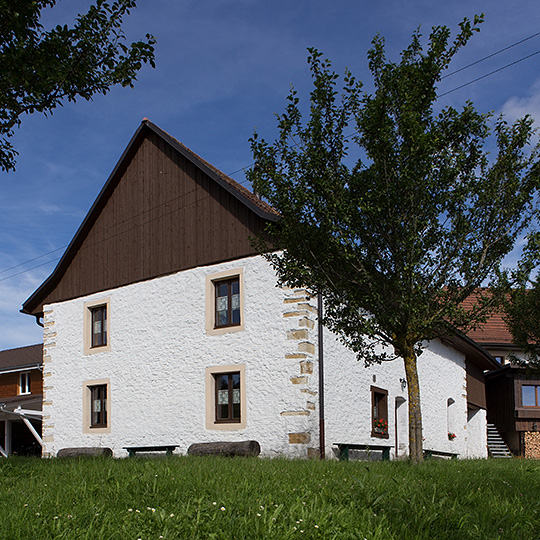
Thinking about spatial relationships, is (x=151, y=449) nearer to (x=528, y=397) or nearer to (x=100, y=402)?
(x=100, y=402)

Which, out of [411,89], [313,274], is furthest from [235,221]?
[411,89]

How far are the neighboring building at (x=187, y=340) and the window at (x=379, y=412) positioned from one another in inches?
1.3

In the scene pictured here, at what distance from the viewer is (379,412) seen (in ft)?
57.2

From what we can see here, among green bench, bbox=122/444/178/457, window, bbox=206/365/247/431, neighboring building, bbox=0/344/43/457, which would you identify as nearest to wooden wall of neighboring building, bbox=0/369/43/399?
neighboring building, bbox=0/344/43/457

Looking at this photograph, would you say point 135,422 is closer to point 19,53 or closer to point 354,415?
point 354,415

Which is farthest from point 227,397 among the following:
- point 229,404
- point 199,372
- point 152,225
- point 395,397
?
point 152,225

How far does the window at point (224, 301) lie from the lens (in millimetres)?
15844

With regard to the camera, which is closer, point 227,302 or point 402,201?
point 402,201

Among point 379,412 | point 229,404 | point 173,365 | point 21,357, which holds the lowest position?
point 379,412

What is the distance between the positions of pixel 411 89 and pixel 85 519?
26.8 ft

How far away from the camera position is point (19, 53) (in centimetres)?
888

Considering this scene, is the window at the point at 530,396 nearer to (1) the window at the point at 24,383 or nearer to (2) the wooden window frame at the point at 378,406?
(2) the wooden window frame at the point at 378,406

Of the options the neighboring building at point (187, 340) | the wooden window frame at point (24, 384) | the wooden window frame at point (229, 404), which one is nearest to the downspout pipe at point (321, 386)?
the neighboring building at point (187, 340)

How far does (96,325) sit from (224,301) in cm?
529
